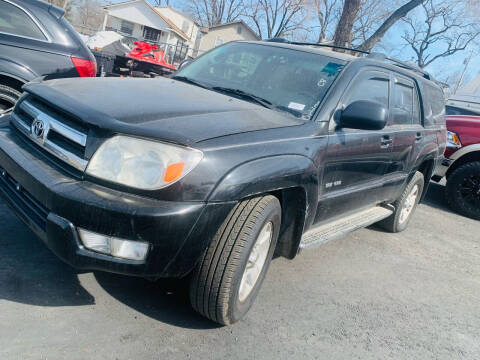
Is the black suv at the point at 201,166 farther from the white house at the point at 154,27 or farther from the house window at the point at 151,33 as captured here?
the house window at the point at 151,33

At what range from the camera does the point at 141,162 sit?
2.19m

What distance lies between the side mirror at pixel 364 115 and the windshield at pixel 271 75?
23 cm

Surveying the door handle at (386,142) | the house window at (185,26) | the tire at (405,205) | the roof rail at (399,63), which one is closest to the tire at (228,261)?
the door handle at (386,142)

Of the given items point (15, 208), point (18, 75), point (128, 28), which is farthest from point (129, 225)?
point (128, 28)

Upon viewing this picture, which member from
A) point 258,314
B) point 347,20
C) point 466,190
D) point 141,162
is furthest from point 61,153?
point 347,20

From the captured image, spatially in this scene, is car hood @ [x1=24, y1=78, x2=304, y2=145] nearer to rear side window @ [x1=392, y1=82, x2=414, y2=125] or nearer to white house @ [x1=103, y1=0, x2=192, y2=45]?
rear side window @ [x1=392, y1=82, x2=414, y2=125]

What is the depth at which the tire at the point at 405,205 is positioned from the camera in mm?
5016

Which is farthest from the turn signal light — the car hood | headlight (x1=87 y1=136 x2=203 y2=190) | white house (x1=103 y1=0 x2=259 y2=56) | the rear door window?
white house (x1=103 y1=0 x2=259 y2=56)

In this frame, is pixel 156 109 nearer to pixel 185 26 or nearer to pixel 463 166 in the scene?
pixel 463 166

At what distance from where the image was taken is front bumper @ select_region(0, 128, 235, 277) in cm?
210

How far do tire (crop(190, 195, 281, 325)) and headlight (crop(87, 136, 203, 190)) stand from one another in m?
0.39

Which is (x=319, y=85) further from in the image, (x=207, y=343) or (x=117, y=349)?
(x=117, y=349)

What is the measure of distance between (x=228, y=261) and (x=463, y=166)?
18.9 feet

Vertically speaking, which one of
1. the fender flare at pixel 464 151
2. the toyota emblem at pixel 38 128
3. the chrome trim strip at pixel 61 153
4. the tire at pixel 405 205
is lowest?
the tire at pixel 405 205
